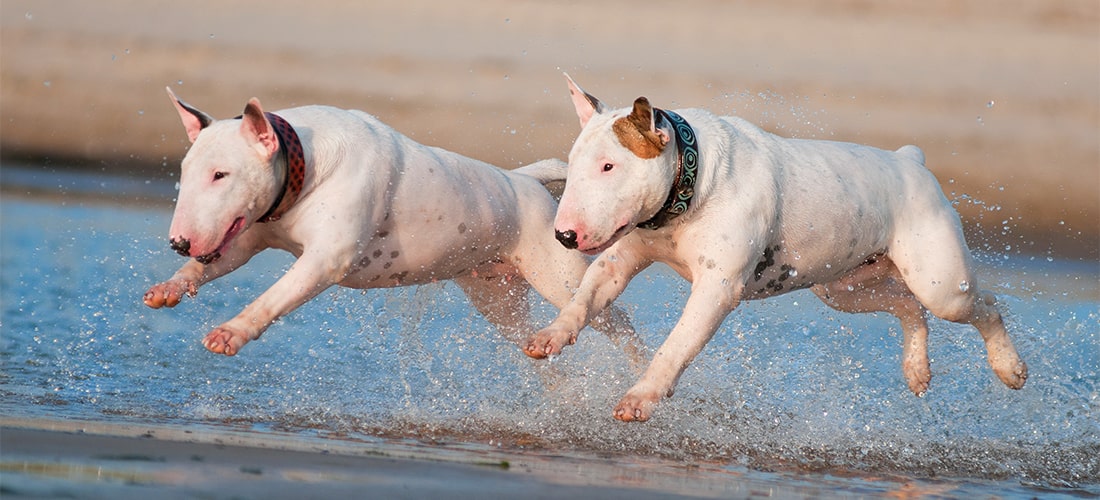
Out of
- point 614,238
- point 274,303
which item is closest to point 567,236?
point 614,238

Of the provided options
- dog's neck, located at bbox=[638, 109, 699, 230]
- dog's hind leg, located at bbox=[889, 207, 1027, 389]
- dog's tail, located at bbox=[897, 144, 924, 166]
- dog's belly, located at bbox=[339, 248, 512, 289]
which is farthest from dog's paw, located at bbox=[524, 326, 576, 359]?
dog's tail, located at bbox=[897, 144, 924, 166]

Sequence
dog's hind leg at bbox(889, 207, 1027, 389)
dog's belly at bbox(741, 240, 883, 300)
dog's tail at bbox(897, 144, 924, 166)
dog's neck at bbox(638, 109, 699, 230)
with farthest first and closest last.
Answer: dog's tail at bbox(897, 144, 924, 166) < dog's hind leg at bbox(889, 207, 1027, 389) < dog's belly at bbox(741, 240, 883, 300) < dog's neck at bbox(638, 109, 699, 230)

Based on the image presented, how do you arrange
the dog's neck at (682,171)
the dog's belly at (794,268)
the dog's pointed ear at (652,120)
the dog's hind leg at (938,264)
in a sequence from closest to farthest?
the dog's pointed ear at (652,120)
the dog's neck at (682,171)
the dog's belly at (794,268)
the dog's hind leg at (938,264)

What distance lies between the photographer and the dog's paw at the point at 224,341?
6.84 meters

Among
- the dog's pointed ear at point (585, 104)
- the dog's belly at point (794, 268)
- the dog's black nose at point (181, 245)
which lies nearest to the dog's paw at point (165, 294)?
the dog's black nose at point (181, 245)

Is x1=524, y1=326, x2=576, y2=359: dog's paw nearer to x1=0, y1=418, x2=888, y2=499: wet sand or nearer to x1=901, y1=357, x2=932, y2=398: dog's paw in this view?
x1=0, y1=418, x2=888, y2=499: wet sand

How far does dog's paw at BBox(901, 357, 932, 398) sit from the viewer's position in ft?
28.7

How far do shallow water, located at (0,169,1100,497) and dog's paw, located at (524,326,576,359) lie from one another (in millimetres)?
441

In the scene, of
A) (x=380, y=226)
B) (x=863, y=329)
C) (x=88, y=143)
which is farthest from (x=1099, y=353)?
(x=88, y=143)

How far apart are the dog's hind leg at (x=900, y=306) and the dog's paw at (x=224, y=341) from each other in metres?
3.35

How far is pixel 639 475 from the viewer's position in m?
6.43

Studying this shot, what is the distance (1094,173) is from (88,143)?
17.1 metres

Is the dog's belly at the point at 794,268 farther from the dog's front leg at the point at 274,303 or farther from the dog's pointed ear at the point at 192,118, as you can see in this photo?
the dog's pointed ear at the point at 192,118

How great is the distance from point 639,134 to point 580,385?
7.32 feet
